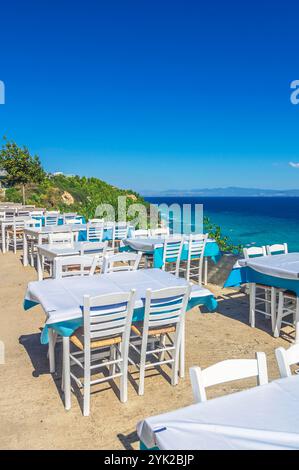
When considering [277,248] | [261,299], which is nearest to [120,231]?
[277,248]

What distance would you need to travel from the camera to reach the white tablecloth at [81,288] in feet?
9.82

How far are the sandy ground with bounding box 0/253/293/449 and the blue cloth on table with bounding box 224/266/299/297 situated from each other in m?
0.57

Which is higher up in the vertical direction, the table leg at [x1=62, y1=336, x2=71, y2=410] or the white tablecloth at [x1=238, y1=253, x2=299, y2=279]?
the white tablecloth at [x1=238, y1=253, x2=299, y2=279]

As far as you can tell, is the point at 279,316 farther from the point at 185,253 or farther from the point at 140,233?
the point at 140,233

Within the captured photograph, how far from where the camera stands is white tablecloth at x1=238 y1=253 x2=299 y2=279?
442cm

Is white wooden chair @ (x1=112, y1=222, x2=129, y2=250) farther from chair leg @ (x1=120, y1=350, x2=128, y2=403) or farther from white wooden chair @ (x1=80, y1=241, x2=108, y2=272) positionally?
chair leg @ (x1=120, y1=350, x2=128, y2=403)

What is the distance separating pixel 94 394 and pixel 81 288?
2.87 ft

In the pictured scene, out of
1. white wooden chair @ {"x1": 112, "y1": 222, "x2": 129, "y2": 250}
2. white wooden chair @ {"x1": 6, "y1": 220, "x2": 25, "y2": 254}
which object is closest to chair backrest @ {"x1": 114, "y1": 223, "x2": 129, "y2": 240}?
white wooden chair @ {"x1": 112, "y1": 222, "x2": 129, "y2": 250}

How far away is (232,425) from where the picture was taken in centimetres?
153

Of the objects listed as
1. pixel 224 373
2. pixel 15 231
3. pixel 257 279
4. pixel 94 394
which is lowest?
pixel 94 394

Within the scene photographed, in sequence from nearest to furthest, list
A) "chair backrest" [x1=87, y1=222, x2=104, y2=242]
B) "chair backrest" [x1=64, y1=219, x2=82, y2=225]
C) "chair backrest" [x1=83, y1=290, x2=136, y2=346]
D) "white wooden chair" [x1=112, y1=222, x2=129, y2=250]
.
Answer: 1. "chair backrest" [x1=83, y1=290, x2=136, y2=346]
2. "chair backrest" [x1=87, y1=222, x2=104, y2=242]
3. "white wooden chair" [x1=112, y1=222, x2=129, y2=250]
4. "chair backrest" [x1=64, y1=219, x2=82, y2=225]

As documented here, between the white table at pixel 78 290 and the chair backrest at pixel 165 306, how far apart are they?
0.40ft
